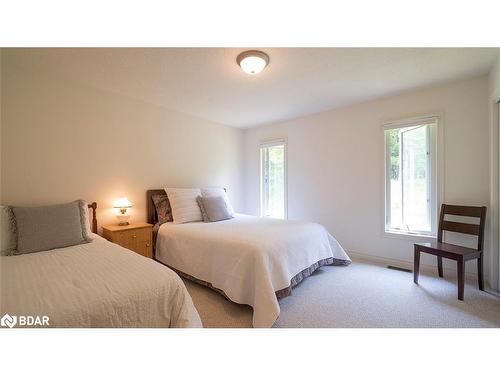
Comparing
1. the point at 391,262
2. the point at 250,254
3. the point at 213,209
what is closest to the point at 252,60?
the point at 250,254

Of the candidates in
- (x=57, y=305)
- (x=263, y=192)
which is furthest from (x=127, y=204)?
(x=263, y=192)

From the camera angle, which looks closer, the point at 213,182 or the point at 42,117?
the point at 42,117

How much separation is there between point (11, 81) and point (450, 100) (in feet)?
15.4

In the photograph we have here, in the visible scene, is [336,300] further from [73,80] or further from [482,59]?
[73,80]

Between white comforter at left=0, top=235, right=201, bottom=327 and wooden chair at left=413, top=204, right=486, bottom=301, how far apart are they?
2375mm

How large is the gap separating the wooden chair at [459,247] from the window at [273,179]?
2227mm

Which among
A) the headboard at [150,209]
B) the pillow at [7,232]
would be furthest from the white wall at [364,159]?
the pillow at [7,232]

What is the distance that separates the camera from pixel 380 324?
65.6 inches

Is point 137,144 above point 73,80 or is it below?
below

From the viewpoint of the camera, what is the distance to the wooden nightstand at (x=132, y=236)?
92.7 inches

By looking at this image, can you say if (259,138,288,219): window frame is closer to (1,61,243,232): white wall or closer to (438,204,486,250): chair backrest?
(1,61,243,232): white wall

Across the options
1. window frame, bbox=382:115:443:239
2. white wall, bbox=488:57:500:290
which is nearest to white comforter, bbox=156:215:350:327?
window frame, bbox=382:115:443:239

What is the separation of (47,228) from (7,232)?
255mm

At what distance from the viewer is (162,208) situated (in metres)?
2.94
